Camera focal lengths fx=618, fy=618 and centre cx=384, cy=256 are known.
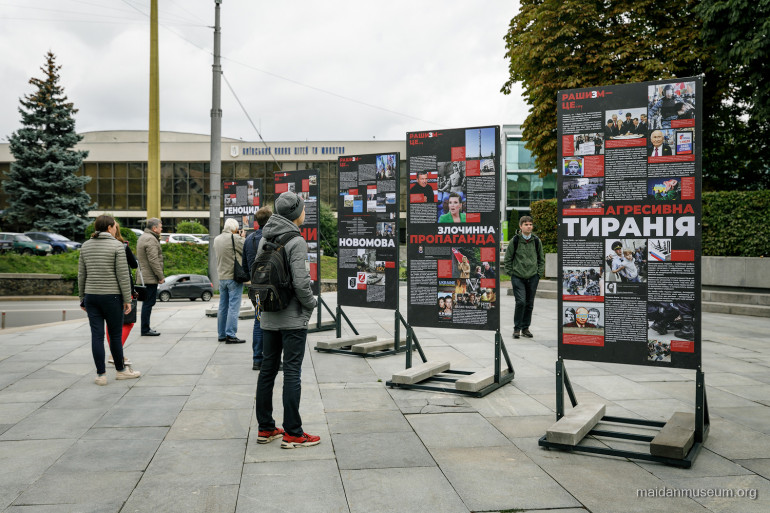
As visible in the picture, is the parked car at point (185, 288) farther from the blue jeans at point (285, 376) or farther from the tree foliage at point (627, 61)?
the blue jeans at point (285, 376)

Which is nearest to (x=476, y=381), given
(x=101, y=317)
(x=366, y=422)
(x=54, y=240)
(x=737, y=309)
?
(x=366, y=422)

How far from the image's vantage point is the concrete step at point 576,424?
4641 mm

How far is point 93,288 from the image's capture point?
6.80m

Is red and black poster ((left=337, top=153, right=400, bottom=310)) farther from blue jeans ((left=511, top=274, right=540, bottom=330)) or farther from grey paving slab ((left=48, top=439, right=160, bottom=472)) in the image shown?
grey paving slab ((left=48, top=439, right=160, bottom=472))

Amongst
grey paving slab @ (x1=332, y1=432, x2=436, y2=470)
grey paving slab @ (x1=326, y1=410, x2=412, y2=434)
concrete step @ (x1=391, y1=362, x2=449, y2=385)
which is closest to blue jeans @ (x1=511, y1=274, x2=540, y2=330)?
concrete step @ (x1=391, y1=362, x2=449, y2=385)

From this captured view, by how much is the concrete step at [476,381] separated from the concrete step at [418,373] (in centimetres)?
45

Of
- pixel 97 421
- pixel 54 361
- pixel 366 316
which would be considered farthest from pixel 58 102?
pixel 97 421

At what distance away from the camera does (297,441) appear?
4.73 metres

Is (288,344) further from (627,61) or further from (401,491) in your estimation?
(627,61)

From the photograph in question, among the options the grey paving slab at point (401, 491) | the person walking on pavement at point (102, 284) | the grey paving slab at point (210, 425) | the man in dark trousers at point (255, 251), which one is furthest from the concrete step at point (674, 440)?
the person walking on pavement at point (102, 284)

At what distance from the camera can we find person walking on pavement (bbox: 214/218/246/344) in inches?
380

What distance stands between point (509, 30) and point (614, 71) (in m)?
4.76

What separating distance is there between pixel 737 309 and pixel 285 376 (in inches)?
524

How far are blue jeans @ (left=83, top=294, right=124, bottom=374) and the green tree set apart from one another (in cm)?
3597
